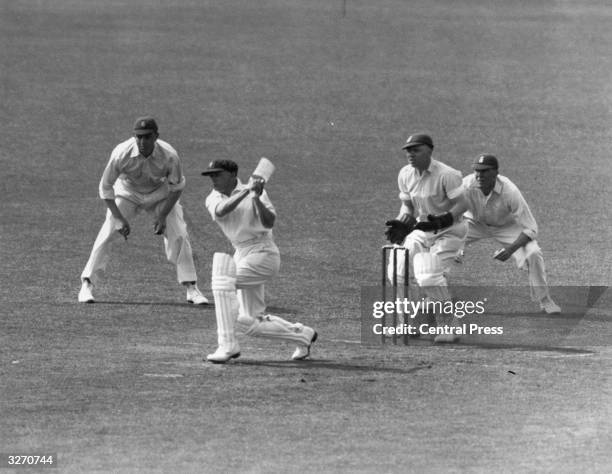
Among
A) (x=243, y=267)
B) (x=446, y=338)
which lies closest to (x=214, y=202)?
(x=243, y=267)

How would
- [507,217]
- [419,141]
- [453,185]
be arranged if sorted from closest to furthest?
[419,141] < [453,185] < [507,217]

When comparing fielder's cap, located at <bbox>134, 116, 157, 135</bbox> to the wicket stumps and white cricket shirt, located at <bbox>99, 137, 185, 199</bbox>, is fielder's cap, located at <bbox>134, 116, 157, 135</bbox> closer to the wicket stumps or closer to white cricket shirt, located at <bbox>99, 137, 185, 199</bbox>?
white cricket shirt, located at <bbox>99, 137, 185, 199</bbox>

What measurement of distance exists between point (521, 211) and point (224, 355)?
175 inches

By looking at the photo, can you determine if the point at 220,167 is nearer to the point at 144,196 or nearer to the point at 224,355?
the point at 224,355

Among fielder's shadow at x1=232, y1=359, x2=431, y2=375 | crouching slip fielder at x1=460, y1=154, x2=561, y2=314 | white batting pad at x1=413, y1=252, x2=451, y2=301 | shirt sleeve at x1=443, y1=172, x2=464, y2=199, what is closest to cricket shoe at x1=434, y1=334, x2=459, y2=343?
white batting pad at x1=413, y1=252, x2=451, y2=301

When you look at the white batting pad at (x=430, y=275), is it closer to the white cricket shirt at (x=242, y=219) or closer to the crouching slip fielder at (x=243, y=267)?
the crouching slip fielder at (x=243, y=267)

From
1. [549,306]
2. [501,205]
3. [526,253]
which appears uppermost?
[501,205]

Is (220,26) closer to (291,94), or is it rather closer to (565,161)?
(291,94)

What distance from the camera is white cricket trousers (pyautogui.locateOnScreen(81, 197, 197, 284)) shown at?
16.0m

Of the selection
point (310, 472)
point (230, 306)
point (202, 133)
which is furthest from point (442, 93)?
point (310, 472)

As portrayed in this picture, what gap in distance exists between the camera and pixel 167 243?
53.3 ft

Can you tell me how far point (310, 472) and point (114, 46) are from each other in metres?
29.1

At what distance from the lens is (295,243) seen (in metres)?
19.8

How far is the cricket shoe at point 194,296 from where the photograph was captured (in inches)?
626
